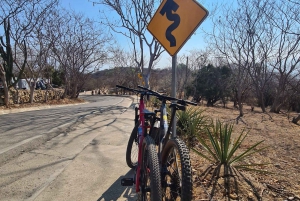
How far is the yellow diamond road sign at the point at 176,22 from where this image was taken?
7.86 ft

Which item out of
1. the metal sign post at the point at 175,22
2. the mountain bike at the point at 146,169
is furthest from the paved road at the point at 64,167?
the metal sign post at the point at 175,22

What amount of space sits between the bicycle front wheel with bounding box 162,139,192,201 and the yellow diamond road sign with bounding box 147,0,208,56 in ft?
4.11

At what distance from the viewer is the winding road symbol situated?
2.52 metres

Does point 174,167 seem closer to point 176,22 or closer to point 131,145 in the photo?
point 131,145

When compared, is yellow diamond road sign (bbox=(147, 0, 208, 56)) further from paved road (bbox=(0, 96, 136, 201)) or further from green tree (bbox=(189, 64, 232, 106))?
green tree (bbox=(189, 64, 232, 106))

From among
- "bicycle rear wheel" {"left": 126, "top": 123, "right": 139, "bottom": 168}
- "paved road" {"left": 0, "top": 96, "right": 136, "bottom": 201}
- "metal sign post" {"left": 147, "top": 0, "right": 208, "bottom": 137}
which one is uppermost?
"metal sign post" {"left": 147, "top": 0, "right": 208, "bottom": 137}

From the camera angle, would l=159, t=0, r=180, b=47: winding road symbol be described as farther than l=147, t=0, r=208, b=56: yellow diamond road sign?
Yes

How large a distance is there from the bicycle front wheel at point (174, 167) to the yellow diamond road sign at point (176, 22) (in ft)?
4.11

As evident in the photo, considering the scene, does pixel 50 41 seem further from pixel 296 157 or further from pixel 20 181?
pixel 296 157

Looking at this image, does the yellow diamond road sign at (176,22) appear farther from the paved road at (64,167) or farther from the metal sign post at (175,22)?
the paved road at (64,167)

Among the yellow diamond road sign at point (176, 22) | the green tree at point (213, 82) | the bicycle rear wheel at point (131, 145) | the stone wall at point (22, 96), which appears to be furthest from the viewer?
the green tree at point (213, 82)

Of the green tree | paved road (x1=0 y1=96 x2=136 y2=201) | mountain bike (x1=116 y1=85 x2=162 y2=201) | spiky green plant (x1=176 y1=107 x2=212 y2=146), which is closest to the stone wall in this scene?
paved road (x1=0 y1=96 x2=136 y2=201)

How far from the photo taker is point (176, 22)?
2.54 meters

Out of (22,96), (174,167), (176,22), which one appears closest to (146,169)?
(174,167)
